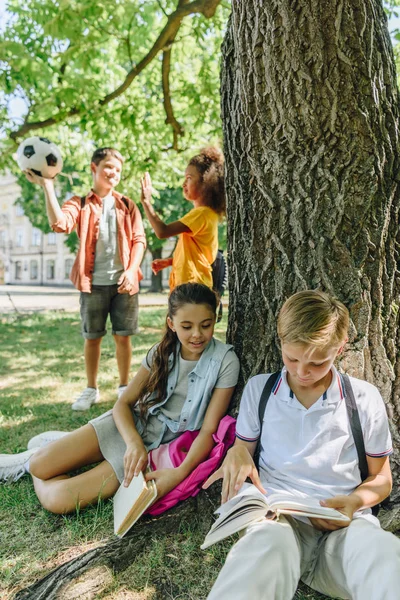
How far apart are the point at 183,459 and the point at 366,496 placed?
93 cm

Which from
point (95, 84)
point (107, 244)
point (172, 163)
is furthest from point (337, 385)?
point (172, 163)

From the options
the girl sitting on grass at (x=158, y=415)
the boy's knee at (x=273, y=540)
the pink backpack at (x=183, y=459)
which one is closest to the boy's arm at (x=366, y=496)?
the boy's knee at (x=273, y=540)

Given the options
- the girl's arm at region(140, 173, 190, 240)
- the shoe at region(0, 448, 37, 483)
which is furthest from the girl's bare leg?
the girl's arm at region(140, 173, 190, 240)

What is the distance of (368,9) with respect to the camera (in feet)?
7.43

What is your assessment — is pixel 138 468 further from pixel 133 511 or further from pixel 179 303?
pixel 179 303

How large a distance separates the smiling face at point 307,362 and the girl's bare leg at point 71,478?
1.20 meters

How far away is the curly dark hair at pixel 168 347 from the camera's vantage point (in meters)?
2.53

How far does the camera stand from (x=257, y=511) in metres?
1.65

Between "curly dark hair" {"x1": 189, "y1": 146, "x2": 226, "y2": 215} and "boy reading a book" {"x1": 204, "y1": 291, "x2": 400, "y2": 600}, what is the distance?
1806 mm

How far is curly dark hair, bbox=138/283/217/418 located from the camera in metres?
2.53

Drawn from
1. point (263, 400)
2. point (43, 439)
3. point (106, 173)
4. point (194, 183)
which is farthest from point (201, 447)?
point (106, 173)

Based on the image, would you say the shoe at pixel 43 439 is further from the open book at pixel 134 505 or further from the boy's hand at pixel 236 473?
the boy's hand at pixel 236 473

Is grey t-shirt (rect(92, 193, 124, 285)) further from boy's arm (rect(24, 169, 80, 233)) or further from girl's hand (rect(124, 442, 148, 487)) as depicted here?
girl's hand (rect(124, 442, 148, 487))

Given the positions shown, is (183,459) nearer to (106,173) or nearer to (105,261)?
(105,261)
